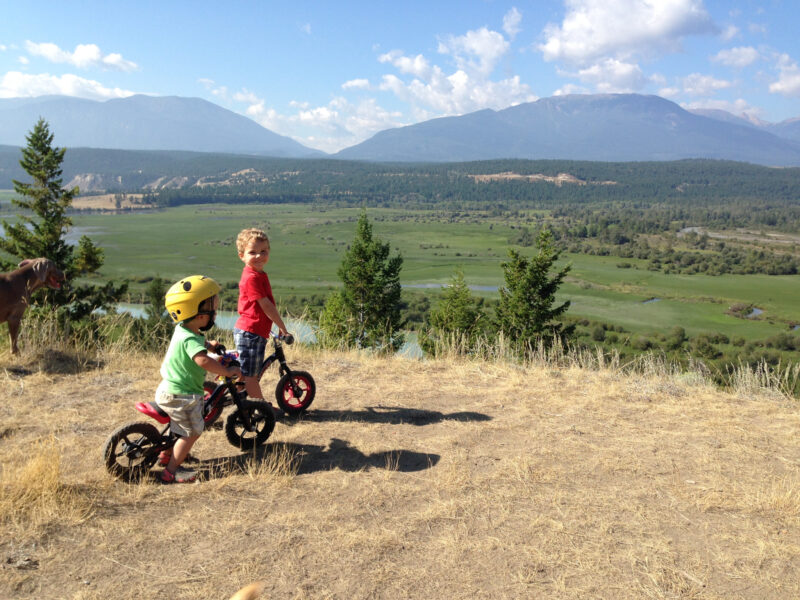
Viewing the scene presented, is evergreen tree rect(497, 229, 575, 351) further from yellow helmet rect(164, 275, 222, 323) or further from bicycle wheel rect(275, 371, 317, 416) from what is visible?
yellow helmet rect(164, 275, 222, 323)

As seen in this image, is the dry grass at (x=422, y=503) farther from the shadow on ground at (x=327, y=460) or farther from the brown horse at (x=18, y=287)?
the brown horse at (x=18, y=287)

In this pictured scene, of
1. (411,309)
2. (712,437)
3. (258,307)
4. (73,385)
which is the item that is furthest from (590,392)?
(411,309)

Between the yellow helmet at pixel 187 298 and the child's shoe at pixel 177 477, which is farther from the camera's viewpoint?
the child's shoe at pixel 177 477

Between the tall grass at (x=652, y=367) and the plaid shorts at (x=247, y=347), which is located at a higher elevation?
the plaid shorts at (x=247, y=347)

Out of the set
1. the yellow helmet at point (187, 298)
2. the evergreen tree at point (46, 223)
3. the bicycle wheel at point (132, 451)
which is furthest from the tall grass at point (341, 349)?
the evergreen tree at point (46, 223)

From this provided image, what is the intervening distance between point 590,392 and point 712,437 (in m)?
1.49

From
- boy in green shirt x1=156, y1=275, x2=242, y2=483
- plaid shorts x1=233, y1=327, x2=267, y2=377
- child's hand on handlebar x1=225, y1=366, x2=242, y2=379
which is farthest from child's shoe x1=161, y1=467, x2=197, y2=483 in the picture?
plaid shorts x1=233, y1=327, x2=267, y2=377

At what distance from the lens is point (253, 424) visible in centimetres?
470

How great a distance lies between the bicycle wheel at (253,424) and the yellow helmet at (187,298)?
1051mm

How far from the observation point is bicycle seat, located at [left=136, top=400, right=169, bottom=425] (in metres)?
4.05

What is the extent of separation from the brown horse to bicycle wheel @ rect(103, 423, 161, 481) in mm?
3416

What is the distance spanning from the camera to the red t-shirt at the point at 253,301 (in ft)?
16.0

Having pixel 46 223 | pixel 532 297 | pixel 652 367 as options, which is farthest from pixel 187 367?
pixel 532 297

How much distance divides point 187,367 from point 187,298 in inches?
21.4
